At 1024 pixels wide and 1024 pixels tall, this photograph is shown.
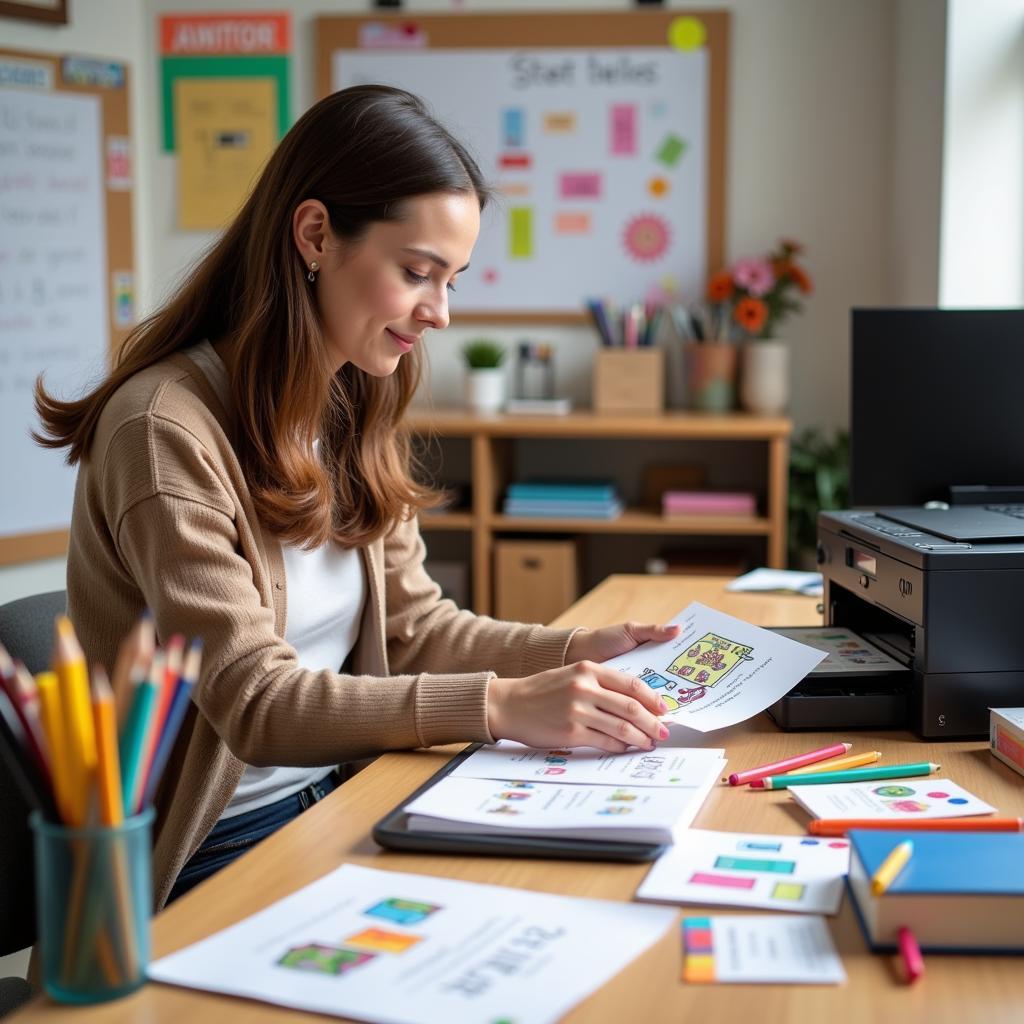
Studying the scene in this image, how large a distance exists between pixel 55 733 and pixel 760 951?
43 centimetres

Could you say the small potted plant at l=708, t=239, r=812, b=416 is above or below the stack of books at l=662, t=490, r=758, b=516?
above

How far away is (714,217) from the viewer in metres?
3.28

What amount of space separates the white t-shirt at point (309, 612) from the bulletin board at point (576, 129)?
77.1 inches

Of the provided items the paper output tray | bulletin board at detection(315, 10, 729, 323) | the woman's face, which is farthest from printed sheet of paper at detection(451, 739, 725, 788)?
bulletin board at detection(315, 10, 729, 323)

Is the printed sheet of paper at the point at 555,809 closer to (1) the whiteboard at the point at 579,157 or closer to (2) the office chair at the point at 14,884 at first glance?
(2) the office chair at the point at 14,884

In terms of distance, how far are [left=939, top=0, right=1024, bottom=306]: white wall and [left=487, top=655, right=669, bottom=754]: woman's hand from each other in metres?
A: 1.94

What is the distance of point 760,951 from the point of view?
771 mm

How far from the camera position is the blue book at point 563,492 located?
308cm

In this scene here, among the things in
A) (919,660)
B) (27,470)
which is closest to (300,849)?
(919,660)

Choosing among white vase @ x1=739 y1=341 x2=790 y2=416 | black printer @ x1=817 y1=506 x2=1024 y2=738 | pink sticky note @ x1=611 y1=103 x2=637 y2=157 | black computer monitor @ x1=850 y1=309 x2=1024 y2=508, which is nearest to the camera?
black printer @ x1=817 y1=506 x2=1024 y2=738

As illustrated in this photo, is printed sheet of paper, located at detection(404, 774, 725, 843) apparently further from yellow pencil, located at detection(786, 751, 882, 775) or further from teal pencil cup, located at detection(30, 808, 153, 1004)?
teal pencil cup, located at detection(30, 808, 153, 1004)

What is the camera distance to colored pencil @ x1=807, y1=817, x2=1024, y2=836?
931mm

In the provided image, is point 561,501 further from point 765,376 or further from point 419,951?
point 419,951

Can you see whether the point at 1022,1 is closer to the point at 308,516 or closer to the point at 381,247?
the point at 381,247
